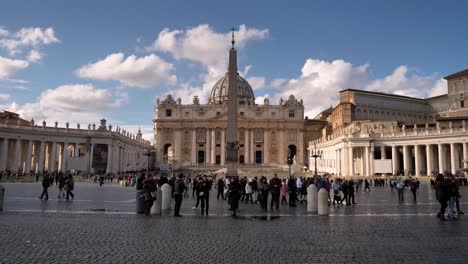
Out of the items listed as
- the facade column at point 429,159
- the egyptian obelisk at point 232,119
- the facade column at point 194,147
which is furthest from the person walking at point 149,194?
the facade column at point 194,147

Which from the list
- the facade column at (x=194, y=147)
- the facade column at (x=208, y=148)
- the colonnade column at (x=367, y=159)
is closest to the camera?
the colonnade column at (x=367, y=159)

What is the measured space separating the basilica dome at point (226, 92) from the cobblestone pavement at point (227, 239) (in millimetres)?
97541

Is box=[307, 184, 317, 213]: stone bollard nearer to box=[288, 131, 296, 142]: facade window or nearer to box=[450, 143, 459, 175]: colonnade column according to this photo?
box=[450, 143, 459, 175]: colonnade column

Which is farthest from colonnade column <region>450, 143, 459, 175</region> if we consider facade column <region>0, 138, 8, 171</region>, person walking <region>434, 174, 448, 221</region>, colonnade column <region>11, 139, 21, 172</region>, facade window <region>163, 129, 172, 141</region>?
facade window <region>163, 129, 172, 141</region>

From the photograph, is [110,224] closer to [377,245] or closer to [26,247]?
[26,247]

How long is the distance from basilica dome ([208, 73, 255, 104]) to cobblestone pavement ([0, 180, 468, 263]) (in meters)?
97.5

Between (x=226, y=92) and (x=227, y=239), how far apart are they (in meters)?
104

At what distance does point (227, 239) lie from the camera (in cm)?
865

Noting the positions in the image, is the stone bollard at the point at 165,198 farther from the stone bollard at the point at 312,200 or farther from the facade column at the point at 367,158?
the facade column at the point at 367,158

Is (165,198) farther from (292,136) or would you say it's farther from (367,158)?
(292,136)

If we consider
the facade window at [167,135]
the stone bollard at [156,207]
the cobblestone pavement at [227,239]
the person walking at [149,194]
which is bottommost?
the cobblestone pavement at [227,239]

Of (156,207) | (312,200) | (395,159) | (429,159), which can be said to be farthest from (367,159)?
(156,207)

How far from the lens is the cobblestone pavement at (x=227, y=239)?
6805mm

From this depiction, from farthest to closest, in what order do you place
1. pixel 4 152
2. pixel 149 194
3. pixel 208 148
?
1. pixel 208 148
2. pixel 4 152
3. pixel 149 194
